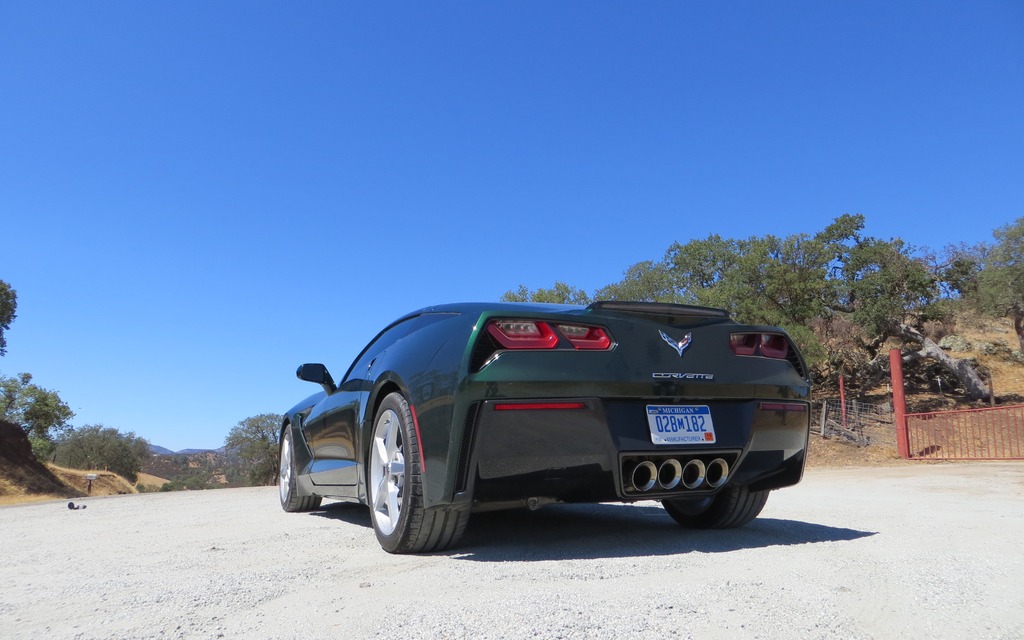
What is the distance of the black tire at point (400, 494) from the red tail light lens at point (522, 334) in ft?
1.89

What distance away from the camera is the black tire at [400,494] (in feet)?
9.58

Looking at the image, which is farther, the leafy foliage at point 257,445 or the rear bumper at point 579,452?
the leafy foliage at point 257,445

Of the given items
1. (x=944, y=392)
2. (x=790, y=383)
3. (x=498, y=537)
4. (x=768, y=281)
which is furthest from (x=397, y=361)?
(x=944, y=392)

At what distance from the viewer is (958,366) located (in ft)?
92.3

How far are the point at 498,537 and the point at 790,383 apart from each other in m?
1.69

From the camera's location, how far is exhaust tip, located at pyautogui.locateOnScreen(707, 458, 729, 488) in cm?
315

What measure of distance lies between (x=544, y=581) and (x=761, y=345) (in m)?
1.72

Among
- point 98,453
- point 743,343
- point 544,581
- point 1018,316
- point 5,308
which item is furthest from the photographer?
point 98,453

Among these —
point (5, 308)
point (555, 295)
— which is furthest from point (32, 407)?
point (555, 295)

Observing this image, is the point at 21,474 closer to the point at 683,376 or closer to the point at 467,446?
the point at 467,446

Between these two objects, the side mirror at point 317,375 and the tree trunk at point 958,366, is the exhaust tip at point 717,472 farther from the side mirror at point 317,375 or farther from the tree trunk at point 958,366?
the tree trunk at point 958,366

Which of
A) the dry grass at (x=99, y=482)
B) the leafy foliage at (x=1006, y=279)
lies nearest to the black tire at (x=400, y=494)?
the leafy foliage at (x=1006, y=279)

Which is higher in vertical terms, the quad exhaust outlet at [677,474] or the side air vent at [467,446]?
the side air vent at [467,446]

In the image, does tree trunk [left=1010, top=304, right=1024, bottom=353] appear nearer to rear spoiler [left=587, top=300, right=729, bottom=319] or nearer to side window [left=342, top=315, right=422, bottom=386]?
rear spoiler [left=587, top=300, right=729, bottom=319]
